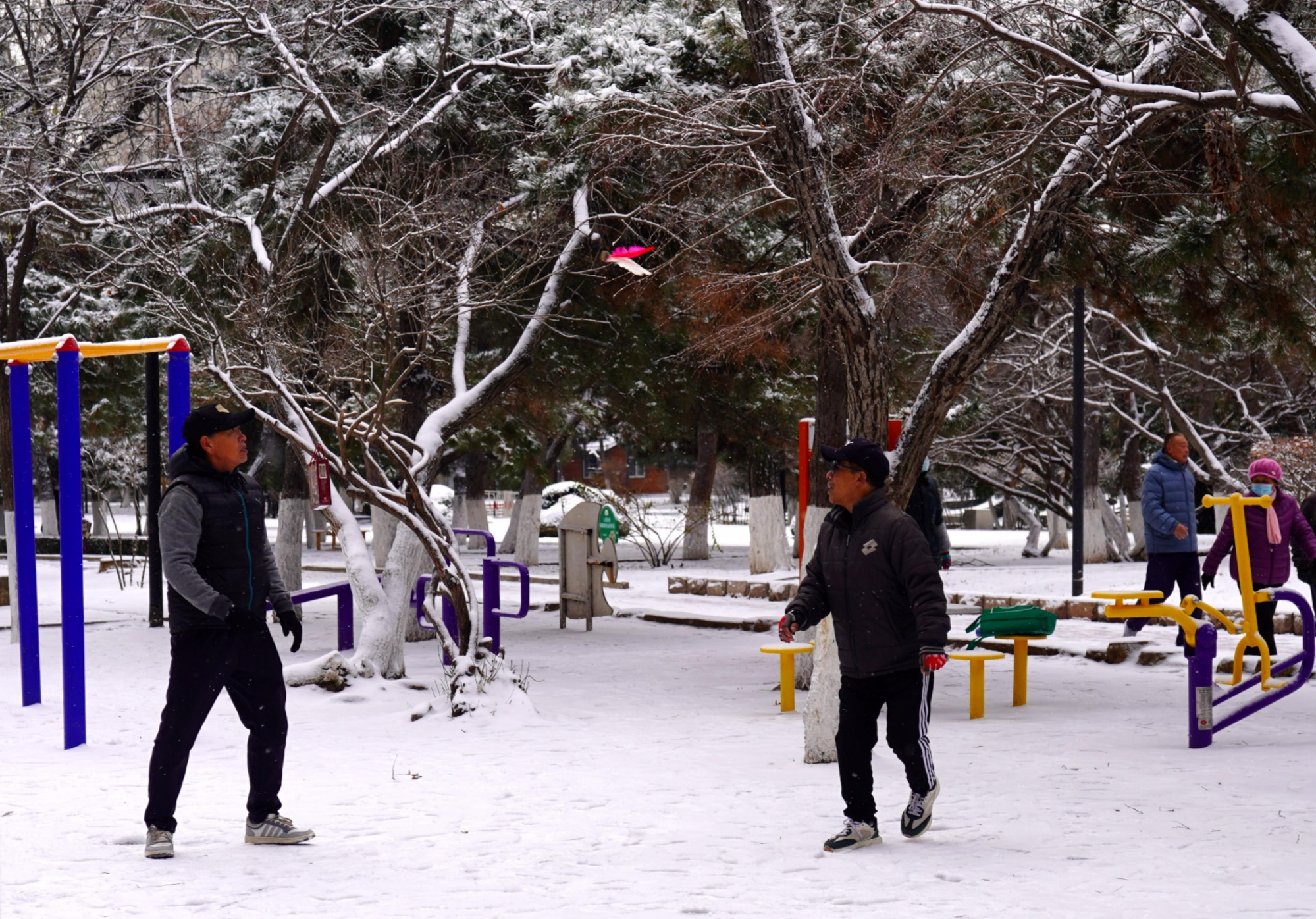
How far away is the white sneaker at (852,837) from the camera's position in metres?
5.29

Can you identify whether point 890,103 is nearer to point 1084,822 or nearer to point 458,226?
point 458,226

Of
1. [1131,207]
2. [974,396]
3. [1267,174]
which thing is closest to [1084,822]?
[1267,174]

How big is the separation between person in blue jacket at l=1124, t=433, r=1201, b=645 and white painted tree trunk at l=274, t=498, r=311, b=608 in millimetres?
9169

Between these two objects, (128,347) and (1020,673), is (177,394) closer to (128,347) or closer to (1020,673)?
(128,347)

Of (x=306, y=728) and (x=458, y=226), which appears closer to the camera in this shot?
(x=306, y=728)

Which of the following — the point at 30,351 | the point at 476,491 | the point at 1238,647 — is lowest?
the point at 1238,647

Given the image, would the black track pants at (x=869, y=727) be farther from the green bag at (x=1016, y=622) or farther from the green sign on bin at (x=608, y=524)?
the green sign on bin at (x=608, y=524)

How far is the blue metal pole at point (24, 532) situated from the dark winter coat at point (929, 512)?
5889mm

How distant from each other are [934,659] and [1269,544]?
20.1ft

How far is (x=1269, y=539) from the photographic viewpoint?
996 cm

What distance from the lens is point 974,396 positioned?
74.7 ft

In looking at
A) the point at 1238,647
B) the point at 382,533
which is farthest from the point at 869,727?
the point at 382,533

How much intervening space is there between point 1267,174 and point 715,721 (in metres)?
4.92

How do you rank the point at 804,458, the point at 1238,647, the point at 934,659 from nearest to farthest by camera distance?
the point at 934,659 → the point at 1238,647 → the point at 804,458
